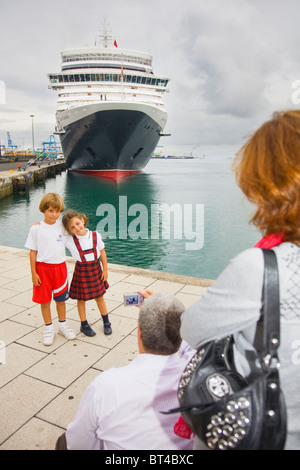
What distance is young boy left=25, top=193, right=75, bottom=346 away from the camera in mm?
3422

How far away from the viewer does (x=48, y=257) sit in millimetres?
3463

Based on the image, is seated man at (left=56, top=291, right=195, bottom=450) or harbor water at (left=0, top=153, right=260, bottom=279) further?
harbor water at (left=0, top=153, right=260, bottom=279)

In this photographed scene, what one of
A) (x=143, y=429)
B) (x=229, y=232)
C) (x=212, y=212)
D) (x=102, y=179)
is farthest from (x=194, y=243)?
(x=102, y=179)

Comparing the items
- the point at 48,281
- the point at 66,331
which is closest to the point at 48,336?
the point at 66,331

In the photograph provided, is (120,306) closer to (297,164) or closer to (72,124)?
(297,164)

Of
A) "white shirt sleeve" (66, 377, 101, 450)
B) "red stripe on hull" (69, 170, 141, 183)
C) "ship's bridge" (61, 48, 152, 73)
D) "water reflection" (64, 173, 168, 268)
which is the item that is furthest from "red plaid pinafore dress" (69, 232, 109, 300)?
"ship's bridge" (61, 48, 152, 73)

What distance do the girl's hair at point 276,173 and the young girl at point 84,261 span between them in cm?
266

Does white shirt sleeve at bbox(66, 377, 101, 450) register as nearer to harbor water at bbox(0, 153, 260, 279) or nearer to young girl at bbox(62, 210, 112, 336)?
young girl at bbox(62, 210, 112, 336)

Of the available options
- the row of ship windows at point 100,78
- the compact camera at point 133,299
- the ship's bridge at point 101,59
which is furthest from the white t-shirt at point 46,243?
the ship's bridge at point 101,59

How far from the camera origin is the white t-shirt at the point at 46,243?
3433 millimetres

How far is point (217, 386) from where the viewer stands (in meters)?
1.06

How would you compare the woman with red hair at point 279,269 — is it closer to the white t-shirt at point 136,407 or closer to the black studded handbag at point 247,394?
the black studded handbag at point 247,394

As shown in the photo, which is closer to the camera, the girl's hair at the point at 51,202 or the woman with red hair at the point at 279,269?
the woman with red hair at the point at 279,269

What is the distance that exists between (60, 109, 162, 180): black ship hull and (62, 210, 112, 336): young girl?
27.5 m
